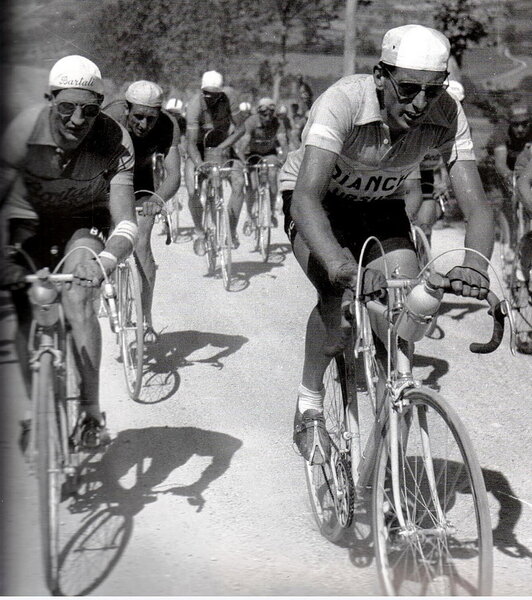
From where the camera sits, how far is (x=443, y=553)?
10.5 ft

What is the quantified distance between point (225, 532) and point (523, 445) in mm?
1858

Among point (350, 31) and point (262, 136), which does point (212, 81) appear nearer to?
point (350, 31)

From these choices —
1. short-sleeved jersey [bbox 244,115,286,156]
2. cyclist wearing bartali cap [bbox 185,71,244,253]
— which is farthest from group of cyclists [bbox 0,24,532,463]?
short-sleeved jersey [bbox 244,115,286,156]

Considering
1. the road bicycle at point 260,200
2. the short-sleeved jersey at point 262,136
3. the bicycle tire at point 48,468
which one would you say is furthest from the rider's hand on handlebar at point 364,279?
the short-sleeved jersey at point 262,136

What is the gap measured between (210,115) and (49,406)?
14.5ft

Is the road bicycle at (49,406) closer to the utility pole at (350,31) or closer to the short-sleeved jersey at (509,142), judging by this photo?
the utility pole at (350,31)

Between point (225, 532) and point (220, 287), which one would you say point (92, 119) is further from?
point (220, 287)

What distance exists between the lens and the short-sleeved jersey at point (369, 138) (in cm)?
343

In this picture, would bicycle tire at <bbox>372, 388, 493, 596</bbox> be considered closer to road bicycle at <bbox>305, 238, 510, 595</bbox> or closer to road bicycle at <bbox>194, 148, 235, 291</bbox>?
road bicycle at <bbox>305, 238, 510, 595</bbox>

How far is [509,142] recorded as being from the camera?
783cm

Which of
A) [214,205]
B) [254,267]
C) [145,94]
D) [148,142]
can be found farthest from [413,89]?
[214,205]

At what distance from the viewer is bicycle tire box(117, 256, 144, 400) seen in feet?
16.2

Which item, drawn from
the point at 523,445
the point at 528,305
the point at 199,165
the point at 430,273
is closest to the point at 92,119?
the point at 430,273

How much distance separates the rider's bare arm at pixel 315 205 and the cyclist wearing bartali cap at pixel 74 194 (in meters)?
0.78
